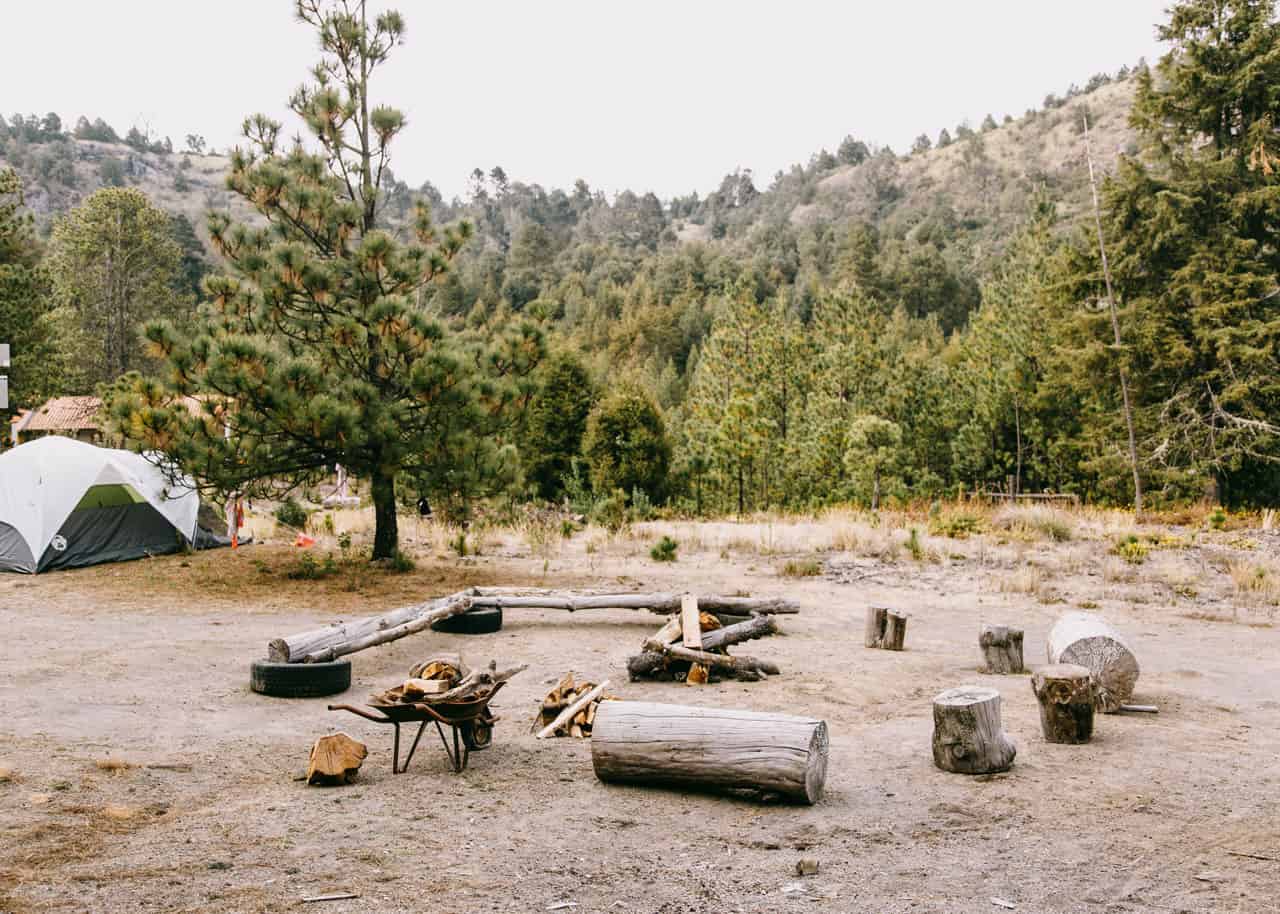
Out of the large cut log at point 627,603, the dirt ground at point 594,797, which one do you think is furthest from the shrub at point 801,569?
the large cut log at point 627,603

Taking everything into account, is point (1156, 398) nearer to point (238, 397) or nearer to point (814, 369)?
point (814, 369)

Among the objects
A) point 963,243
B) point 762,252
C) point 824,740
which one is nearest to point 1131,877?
point 824,740

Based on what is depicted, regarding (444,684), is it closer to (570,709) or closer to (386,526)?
(570,709)

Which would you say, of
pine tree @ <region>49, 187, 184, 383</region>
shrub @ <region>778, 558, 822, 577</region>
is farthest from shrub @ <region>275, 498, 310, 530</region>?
pine tree @ <region>49, 187, 184, 383</region>

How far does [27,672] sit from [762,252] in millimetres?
90188

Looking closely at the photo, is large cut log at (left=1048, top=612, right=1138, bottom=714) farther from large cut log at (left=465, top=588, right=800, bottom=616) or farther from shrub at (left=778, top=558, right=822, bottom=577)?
shrub at (left=778, top=558, right=822, bottom=577)

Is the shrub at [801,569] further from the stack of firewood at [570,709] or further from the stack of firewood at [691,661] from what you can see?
the stack of firewood at [570,709]

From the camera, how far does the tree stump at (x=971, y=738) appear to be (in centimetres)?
564

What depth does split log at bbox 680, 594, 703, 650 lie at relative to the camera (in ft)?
28.6

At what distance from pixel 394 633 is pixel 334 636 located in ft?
1.87

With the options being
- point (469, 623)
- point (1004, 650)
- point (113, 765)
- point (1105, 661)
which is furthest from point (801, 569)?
point (113, 765)

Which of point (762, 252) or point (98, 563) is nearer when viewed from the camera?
point (98, 563)

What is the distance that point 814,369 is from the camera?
34094mm

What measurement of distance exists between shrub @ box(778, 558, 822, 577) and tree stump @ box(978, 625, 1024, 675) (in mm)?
6375
